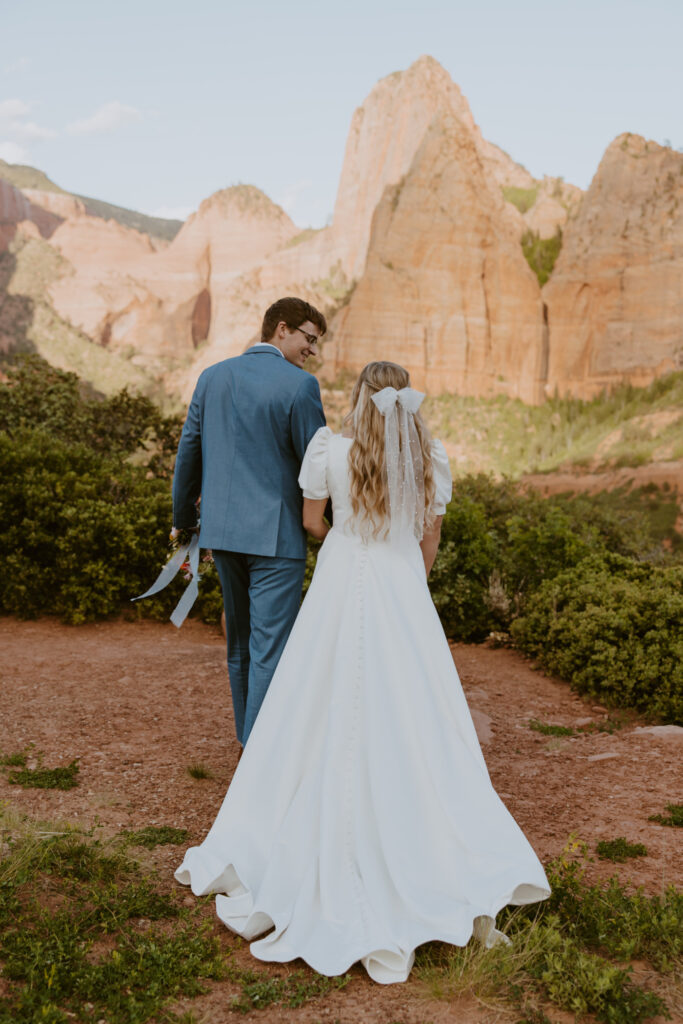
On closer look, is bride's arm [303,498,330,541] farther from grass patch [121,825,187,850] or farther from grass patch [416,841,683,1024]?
grass patch [416,841,683,1024]

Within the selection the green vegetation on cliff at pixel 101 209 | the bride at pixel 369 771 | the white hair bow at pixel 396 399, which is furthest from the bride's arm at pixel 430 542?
the green vegetation on cliff at pixel 101 209

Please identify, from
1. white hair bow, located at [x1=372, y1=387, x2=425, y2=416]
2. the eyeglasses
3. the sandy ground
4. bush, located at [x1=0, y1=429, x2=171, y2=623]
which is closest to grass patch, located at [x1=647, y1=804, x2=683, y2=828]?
the sandy ground

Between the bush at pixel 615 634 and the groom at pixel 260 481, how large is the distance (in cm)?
351

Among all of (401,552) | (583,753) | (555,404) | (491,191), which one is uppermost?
(491,191)

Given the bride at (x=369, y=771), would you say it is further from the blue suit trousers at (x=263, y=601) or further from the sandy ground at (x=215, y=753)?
the blue suit trousers at (x=263, y=601)

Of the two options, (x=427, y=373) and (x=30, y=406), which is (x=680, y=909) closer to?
(x=30, y=406)

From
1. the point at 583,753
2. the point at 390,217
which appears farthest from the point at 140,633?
the point at 390,217

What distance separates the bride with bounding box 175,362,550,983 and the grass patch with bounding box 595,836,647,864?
2.86 ft

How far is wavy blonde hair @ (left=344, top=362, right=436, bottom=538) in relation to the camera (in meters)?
3.06

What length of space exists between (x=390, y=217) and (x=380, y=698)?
176 ft

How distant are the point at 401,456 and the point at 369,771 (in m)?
1.17

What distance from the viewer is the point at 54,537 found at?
26.3 ft

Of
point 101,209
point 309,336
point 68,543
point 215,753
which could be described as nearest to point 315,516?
point 309,336

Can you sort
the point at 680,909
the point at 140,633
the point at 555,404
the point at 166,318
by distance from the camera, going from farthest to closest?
the point at 166,318, the point at 555,404, the point at 140,633, the point at 680,909
